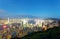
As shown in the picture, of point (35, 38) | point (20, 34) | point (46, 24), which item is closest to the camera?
point (35, 38)

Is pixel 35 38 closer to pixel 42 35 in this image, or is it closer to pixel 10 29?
pixel 42 35

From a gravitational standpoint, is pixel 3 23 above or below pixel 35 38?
above

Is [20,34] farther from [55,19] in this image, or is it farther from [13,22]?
[55,19]

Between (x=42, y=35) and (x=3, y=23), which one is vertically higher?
(x=3, y=23)

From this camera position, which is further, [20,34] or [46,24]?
[46,24]

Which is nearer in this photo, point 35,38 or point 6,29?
point 35,38

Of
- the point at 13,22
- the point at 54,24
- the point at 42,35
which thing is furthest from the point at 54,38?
the point at 13,22

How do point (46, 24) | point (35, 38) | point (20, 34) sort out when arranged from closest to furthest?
point (35, 38), point (20, 34), point (46, 24)

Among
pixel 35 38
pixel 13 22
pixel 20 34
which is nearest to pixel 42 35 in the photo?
pixel 35 38
